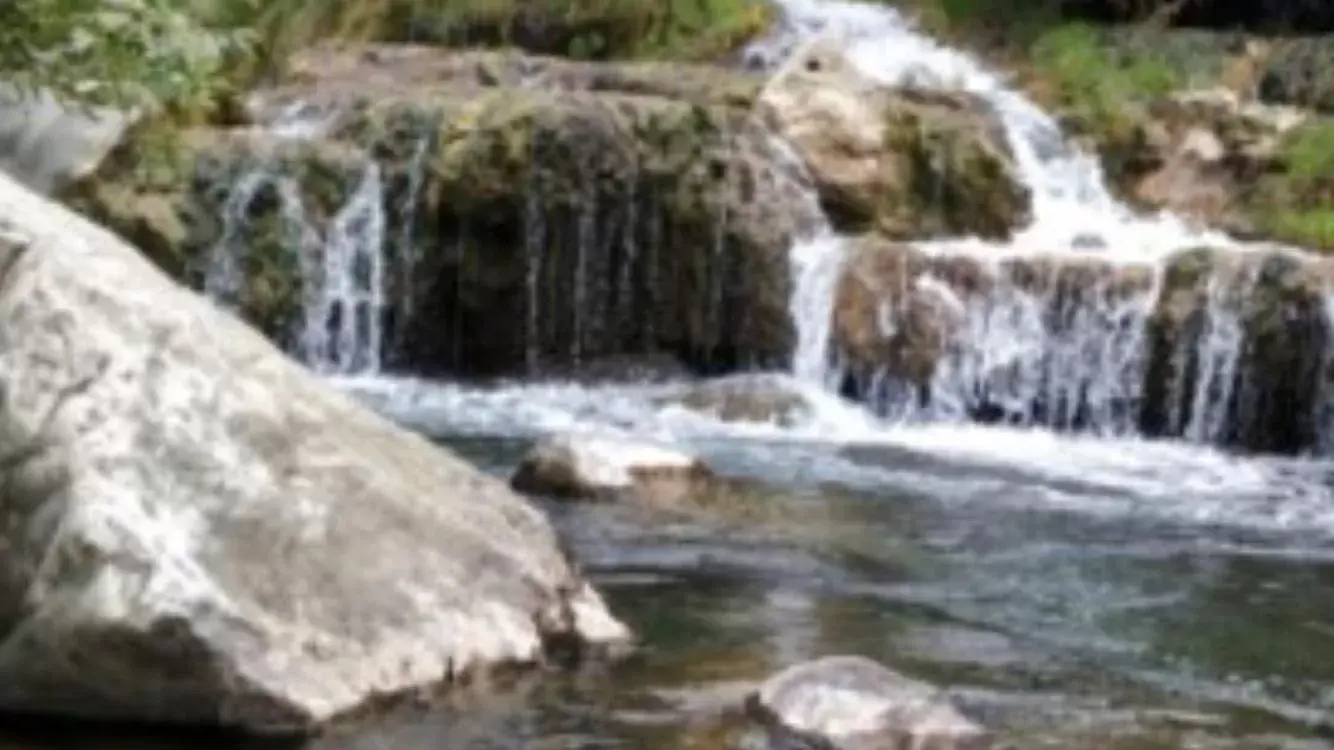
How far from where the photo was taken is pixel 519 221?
14.9m

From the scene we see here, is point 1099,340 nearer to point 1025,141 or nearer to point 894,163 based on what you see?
point 894,163

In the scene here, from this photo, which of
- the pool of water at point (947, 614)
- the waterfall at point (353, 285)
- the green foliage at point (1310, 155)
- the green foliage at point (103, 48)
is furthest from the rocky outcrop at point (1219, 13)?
the green foliage at point (103, 48)

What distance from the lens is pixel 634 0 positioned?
19641 millimetres

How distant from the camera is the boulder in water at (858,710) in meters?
5.89

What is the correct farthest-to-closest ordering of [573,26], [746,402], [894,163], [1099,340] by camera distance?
[573,26] < [894,163] < [1099,340] < [746,402]

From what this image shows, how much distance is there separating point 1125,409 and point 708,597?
6.73 m

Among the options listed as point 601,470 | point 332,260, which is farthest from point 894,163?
point 601,470

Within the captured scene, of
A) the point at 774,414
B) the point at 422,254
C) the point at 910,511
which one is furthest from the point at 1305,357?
the point at 422,254

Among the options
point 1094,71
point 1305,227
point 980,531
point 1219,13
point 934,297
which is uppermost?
point 1219,13

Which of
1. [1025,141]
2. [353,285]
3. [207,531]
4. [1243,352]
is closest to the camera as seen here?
[207,531]

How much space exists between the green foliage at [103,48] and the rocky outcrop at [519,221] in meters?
6.48

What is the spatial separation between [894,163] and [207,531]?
1016cm

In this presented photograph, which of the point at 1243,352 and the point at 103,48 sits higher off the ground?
the point at 103,48

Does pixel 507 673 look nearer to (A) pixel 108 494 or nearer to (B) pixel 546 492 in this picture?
(A) pixel 108 494
